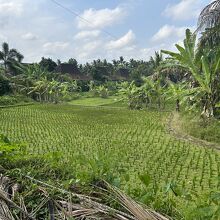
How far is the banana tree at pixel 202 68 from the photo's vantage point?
13.3m

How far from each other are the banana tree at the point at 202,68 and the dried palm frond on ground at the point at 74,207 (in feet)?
34.1

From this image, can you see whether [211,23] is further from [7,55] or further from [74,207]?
[7,55]

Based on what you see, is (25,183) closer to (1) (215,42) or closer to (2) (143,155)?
(2) (143,155)

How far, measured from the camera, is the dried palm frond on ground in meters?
3.00

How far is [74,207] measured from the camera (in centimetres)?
314

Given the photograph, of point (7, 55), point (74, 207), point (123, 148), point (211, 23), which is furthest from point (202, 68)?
point (7, 55)

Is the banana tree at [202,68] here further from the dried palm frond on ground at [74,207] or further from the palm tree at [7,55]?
the palm tree at [7,55]

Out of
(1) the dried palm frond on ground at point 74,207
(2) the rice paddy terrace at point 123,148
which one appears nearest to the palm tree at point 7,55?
(2) the rice paddy terrace at point 123,148

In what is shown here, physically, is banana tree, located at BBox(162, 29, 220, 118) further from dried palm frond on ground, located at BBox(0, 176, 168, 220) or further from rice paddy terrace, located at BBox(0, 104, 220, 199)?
dried palm frond on ground, located at BBox(0, 176, 168, 220)

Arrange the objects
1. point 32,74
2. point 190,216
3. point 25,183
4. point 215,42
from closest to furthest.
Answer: point 190,216 → point 25,183 → point 215,42 → point 32,74

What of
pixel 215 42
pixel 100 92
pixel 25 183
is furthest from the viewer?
pixel 100 92

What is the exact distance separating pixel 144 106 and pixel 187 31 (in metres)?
14.4

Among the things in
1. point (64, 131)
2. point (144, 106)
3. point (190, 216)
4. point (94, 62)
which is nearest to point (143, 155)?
point (64, 131)

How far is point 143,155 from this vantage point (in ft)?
31.9
